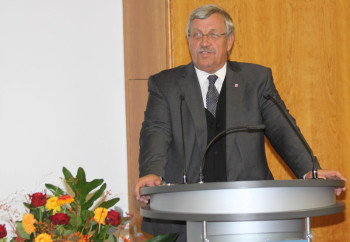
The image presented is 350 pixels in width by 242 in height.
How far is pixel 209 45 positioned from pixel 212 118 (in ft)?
1.44

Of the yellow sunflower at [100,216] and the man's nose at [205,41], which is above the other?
the man's nose at [205,41]

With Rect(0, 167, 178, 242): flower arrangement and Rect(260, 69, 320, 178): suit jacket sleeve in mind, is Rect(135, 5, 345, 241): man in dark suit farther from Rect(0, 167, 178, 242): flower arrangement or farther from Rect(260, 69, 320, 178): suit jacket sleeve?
Rect(0, 167, 178, 242): flower arrangement

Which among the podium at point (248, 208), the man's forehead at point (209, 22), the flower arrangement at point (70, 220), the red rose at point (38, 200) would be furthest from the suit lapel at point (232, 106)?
the red rose at point (38, 200)

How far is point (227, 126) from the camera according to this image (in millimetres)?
3105

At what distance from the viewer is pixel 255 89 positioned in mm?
3223

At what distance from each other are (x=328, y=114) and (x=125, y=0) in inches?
72.0

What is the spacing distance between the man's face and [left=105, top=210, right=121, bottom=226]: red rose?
6.37ft

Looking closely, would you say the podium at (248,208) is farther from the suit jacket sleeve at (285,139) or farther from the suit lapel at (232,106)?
the suit lapel at (232,106)

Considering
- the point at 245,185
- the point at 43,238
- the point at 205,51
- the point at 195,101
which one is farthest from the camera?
the point at 205,51

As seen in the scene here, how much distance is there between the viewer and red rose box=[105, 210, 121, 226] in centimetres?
145

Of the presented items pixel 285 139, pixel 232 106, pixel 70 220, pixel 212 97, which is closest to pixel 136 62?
pixel 212 97

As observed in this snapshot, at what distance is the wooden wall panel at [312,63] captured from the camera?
457cm

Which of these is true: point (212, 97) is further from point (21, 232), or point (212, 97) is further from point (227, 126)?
point (21, 232)

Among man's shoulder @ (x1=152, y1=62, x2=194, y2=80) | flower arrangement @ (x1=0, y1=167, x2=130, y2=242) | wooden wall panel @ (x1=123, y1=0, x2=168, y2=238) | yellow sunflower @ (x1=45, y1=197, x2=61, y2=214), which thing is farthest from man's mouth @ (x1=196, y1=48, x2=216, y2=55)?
yellow sunflower @ (x1=45, y1=197, x2=61, y2=214)
